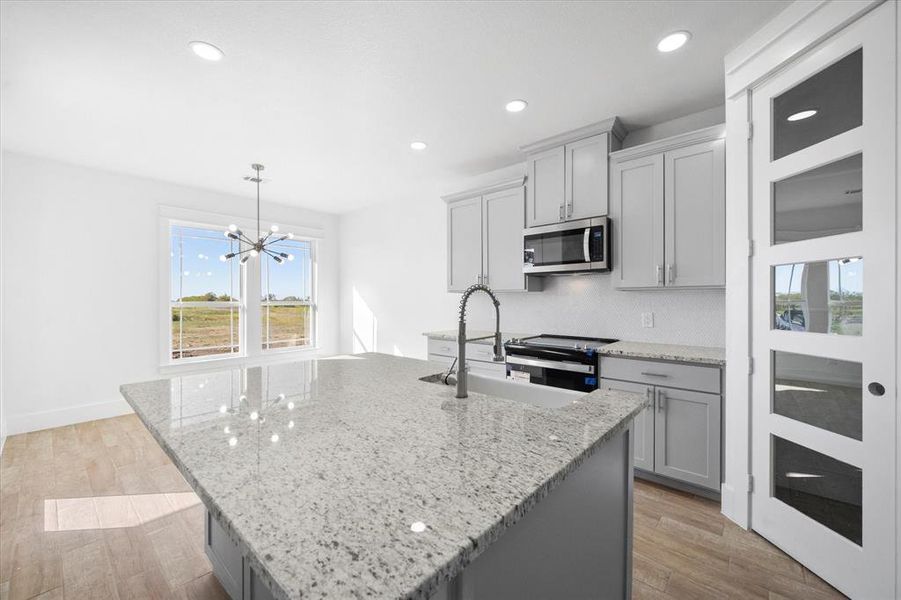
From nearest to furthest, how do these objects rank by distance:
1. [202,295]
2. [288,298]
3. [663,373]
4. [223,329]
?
[663,373] < [202,295] < [223,329] < [288,298]

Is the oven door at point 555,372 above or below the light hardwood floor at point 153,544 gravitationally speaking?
above

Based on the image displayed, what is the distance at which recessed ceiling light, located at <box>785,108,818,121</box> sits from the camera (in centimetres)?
180

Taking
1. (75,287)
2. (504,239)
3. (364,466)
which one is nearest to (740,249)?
(504,239)

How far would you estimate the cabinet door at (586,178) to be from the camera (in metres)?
2.97

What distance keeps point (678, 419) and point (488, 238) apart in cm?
217

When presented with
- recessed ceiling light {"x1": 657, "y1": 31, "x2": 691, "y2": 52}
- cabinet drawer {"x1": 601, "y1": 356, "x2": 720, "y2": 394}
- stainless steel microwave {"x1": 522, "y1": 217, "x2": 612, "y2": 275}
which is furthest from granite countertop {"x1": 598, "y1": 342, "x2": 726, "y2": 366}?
recessed ceiling light {"x1": 657, "y1": 31, "x2": 691, "y2": 52}

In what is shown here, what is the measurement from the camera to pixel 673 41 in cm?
208

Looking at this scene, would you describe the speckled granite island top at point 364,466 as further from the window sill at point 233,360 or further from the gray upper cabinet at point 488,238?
the window sill at point 233,360

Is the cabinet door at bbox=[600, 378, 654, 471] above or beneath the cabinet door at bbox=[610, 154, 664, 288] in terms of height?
beneath

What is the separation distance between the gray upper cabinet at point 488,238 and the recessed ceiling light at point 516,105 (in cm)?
75

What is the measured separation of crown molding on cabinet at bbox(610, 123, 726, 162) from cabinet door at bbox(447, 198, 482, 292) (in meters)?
1.38

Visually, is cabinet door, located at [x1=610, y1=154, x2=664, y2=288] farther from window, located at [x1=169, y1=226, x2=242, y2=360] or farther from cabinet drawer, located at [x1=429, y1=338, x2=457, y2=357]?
window, located at [x1=169, y1=226, x2=242, y2=360]

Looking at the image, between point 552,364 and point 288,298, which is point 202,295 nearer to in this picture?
point 288,298

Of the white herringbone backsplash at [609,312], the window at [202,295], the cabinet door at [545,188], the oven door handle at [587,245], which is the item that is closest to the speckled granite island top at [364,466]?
the oven door handle at [587,245]
